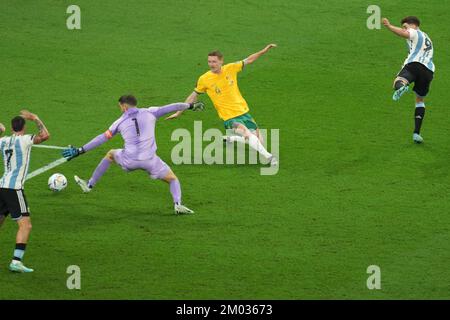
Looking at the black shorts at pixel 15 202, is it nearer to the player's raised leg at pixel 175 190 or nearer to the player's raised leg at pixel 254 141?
the player's raised leg at pixel 175 190

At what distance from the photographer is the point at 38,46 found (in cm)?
2305

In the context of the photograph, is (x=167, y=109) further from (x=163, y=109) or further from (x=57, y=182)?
(x=57, y=182)

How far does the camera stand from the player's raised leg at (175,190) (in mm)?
15594

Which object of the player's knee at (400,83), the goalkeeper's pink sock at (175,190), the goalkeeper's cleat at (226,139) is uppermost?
the player's knee at (400,83)

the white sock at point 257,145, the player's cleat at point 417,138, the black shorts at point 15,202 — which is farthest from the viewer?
the player's cleat at point 417,138

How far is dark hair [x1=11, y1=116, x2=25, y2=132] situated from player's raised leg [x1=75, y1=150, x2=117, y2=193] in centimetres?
218

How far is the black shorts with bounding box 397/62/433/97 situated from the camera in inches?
725

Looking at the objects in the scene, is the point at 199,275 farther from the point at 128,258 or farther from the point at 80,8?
the point at 80,8

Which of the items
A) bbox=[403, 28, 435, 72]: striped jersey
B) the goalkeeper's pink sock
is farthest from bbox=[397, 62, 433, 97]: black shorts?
the goalkeeper's pink sock

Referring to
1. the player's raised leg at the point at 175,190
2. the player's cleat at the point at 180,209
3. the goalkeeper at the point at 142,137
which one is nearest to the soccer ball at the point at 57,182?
the goalkeeper at the point at 142,137

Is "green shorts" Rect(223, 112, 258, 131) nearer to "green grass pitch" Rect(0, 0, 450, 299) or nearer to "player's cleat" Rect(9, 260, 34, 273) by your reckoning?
"green grass pitch" Rect(0, 0, 450, 299)

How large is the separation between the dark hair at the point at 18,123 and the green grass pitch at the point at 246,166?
176 cm

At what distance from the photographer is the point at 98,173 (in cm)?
1623

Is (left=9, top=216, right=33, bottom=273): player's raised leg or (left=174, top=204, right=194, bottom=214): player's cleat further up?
(left=174, top=204, right=194, bottom=214): player's cleat
